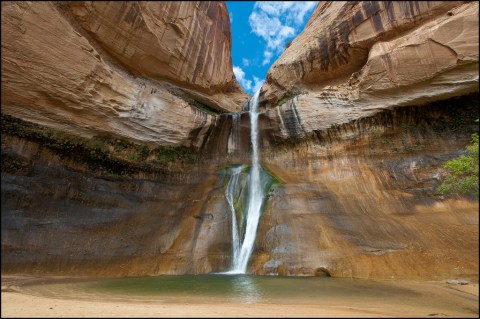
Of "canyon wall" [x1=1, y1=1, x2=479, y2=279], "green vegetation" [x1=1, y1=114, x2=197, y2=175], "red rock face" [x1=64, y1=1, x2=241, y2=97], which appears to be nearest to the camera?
"canyon wall" [x1=1, y1=1, x2=479, y2=279]

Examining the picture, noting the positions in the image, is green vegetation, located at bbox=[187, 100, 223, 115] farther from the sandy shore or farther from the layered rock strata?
the sandy shore

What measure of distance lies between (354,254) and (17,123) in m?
14.4

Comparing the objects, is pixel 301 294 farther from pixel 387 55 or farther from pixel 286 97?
pixel 286 97

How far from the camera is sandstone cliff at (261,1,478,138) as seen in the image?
12.9 metres

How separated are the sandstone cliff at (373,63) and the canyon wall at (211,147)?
7 cm

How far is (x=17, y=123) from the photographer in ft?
39.9

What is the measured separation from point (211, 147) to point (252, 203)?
4.38m

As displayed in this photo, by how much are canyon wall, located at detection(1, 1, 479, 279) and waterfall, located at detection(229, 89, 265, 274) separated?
0.54 m

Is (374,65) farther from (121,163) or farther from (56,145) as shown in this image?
(56,145)

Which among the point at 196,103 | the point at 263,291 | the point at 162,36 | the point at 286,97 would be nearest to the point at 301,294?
the point at 263,291

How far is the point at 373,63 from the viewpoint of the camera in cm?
1463

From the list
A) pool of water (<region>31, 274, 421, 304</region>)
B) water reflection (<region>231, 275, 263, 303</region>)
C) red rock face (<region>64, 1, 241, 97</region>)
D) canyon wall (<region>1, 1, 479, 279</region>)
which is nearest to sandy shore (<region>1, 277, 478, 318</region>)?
pool of water (<region>31, 274, 421, 304</region>)

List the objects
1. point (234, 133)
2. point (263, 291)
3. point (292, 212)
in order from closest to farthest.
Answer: point (263, 291)
point (292, 212)
point (234, 133)

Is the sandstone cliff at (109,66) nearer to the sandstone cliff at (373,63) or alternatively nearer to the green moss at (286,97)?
the green moss at (286,97)
